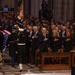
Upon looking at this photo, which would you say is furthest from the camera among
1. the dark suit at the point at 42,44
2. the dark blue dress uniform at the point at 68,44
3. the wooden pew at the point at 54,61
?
the dark blue dress uniform at the point at 68,44

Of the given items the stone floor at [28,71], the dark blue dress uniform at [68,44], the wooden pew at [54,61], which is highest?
the dark blue dress uniform at [68,44]

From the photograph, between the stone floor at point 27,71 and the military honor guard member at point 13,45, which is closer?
the stone floor at point 27,71

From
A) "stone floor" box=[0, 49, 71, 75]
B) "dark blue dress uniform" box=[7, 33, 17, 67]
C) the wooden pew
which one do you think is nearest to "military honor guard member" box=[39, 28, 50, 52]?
the wooden pew

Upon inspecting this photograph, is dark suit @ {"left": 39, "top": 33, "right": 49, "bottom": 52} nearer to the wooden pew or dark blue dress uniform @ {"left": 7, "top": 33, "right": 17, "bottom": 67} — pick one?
the wooden pew

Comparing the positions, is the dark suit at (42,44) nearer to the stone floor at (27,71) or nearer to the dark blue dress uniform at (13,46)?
the stone floor at (27,71)

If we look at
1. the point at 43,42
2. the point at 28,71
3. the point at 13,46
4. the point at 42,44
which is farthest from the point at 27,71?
the point at 43,42

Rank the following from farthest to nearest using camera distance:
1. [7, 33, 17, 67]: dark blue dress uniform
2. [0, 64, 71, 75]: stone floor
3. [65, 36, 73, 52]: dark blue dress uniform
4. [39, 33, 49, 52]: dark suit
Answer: [65, 36, 73, 52]: dark blue dress uniform → [39, 33, 49, 52]: dark suit → [7, 33, 17, 67]: dark blue dress uniform → [0, 64, 71, 75]: stone floor

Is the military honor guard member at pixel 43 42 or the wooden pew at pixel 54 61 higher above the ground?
the military honor guard member at pixel 43 42

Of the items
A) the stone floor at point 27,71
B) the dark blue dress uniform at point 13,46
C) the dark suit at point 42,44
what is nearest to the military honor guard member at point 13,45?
the dark blue dress uniform at point 13,46

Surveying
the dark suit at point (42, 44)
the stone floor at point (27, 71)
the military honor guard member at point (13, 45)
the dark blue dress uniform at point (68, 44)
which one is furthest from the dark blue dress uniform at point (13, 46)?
the dark blue dress uniform at point (68, 44)

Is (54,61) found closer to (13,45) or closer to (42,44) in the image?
(42,44)

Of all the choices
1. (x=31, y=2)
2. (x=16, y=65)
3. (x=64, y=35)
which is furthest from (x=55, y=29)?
(x=31, y=2)

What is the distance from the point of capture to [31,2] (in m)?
48.1

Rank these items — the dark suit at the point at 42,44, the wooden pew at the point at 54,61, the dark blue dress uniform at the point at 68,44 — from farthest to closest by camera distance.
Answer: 1. the dark blue dress uniform at the point at 68,44
2. the dark suit at the point at 42,44
3. the wooden pew at the point at 54,61
